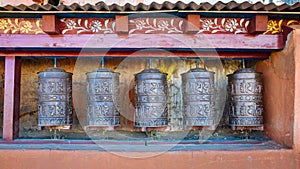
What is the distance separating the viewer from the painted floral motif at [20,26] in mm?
3670

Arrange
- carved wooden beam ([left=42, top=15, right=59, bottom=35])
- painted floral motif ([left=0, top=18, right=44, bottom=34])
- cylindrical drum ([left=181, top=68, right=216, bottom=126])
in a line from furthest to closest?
cylindrical drum ([left=181, top=68, right=216, bottom=126]) → painted floral motif ([left=0, top=18, right=44, bottom=34]) → carved wooden beam ([left=42, top=15, right=59, bottom=35])

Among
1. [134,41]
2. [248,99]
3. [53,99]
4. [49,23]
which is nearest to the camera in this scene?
[49,23]

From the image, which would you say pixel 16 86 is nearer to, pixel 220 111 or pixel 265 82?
pixel 220 111

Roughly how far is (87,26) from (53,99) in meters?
0.92

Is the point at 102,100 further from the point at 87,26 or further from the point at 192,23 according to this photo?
the point at 192,23

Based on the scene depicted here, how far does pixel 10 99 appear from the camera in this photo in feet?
12.4

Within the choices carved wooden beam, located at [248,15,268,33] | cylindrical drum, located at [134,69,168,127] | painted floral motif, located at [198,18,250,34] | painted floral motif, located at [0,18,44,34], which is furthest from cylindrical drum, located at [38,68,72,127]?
carved wooden beam, located at [248,15,268,33]

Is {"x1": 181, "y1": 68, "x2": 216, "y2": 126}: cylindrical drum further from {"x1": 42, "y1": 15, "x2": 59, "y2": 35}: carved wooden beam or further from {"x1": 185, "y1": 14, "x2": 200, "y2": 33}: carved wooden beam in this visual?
{"x1": 42, "y1": 15, "x2": 59, "y2": 35}: carved wooden beam

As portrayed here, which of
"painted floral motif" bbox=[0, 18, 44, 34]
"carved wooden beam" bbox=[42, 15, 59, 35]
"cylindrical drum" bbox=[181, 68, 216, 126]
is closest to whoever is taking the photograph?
"carved wooden beam" bbox=[42, 15, 59, 35]

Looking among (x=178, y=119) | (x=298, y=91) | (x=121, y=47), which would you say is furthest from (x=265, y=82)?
(x=121, y=47)

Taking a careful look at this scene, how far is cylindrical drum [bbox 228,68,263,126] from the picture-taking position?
3873 millimetres

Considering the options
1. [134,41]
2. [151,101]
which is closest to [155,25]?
[134,41]

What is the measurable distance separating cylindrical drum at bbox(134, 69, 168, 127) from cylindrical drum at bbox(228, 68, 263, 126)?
871 millimetres

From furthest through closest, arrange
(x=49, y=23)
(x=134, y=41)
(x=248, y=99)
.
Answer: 1. (x=248, y=99)
2. (x=134, y=41)
3. (x=49, y=23)
